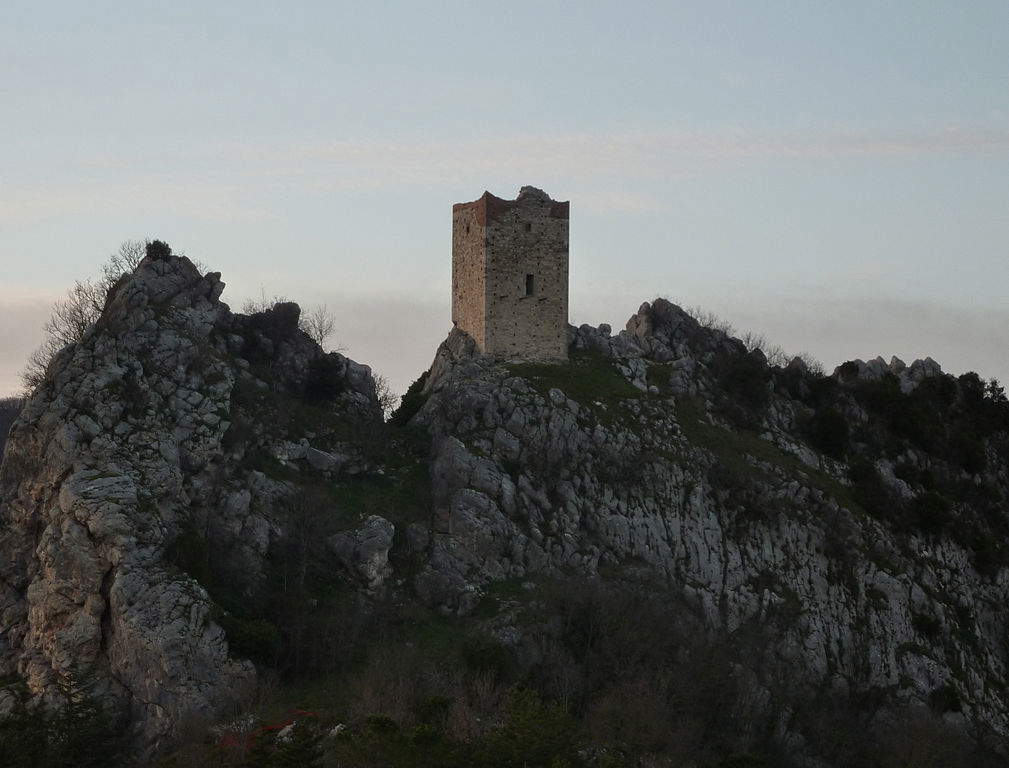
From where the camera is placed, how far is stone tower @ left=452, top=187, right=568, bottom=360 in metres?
64.5

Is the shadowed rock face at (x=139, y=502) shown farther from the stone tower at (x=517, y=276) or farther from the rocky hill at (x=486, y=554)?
the stone tower at (x=517, y=276)

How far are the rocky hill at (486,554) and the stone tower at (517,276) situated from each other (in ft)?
3.43

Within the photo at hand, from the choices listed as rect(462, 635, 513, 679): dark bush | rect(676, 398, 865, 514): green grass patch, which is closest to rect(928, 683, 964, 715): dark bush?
rect(676, 398, 865, 514): green grass patch

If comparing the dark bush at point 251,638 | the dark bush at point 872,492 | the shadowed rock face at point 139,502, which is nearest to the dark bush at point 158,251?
the shadowed rock face at point 139,502

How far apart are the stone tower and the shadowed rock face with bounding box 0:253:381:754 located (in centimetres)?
902

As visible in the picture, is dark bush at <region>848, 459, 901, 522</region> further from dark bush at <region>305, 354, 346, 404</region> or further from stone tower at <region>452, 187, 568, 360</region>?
dark bush at <region>305, 354, 346, 404</region>

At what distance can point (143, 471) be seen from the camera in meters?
52.4

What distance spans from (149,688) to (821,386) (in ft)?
125

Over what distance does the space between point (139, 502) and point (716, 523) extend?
74.9ft

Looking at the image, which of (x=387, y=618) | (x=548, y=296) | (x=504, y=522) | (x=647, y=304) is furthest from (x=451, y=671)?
(x=647, y=304)

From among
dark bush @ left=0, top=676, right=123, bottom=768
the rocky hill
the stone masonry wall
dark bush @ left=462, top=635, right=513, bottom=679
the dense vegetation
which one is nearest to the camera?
the dense vegetation

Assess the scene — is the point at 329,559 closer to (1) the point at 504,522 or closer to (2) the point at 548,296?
(1) the point at 504,522

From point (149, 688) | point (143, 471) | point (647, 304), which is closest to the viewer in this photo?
point (149, 688)

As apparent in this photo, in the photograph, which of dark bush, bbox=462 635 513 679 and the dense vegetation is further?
dark bush, bbox=462 635 513 679
